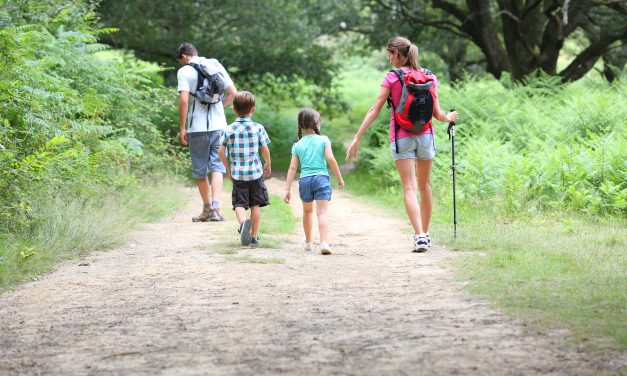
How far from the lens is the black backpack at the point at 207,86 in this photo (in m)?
10.8

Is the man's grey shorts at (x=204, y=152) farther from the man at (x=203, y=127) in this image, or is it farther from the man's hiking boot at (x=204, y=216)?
the man's hiking boot at (x=204, y=216)

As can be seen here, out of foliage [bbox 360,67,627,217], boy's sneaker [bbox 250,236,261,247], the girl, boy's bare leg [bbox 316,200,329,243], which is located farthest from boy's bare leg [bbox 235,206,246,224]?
foliage [bbox 360,67,627,217]

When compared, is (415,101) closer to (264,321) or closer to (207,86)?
(264,321)

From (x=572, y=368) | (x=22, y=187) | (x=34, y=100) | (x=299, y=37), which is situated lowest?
(x=572, y=368)

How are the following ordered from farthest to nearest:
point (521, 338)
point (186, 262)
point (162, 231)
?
point (162, 231) → point (186, 262) → point (521, 338)

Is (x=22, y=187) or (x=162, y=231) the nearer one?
(x=22, y=187)

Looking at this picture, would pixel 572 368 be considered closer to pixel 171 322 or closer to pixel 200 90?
pixel 171 322

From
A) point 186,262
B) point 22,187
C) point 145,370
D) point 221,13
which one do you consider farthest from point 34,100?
point 221,13

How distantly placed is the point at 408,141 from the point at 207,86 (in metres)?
3.64

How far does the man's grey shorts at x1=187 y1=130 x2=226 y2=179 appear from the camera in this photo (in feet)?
36.2

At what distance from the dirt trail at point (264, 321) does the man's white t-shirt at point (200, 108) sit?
3.08 m

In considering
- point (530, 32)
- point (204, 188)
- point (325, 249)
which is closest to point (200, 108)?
point (204, 188)

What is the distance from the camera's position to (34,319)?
5574 millimetres

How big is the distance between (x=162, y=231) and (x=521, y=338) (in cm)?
604
